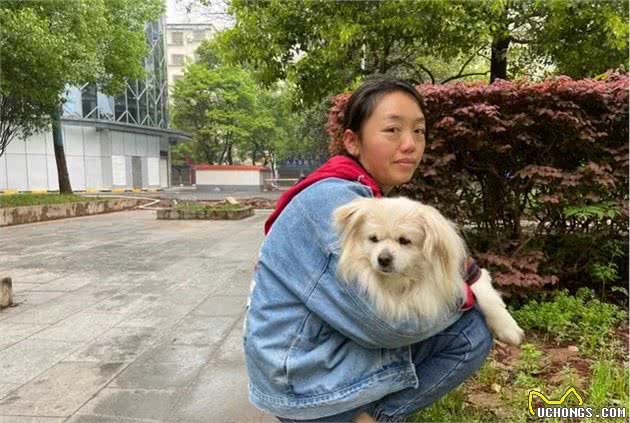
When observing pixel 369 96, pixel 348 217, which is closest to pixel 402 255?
pixel 348 217

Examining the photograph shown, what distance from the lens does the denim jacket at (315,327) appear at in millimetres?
1483

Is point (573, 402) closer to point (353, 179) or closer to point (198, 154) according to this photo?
point (353, 179)

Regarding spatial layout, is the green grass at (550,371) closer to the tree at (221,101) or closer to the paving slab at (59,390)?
the paving slab at (59,390)

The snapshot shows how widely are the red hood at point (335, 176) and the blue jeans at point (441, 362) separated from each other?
524mm

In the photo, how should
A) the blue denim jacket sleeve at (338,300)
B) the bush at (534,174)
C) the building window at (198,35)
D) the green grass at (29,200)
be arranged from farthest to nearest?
the building window at (198,35), the green grass at (29,200), the bush at (534,174), the blue denim jacket sleeve at (338,300)

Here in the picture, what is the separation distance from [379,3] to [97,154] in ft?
96.5

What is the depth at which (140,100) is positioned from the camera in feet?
118

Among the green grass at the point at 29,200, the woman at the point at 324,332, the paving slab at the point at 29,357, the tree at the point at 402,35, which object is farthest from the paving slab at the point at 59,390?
the green grass at the point at 29,200

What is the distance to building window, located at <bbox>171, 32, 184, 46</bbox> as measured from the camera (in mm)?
59844

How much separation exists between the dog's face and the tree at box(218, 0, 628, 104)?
5.07 meters

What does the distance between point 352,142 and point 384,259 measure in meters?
0.49

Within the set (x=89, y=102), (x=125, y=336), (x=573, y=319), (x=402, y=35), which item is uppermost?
(x=89, y=102)

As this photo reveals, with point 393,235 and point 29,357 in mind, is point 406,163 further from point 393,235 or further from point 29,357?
point 29,357

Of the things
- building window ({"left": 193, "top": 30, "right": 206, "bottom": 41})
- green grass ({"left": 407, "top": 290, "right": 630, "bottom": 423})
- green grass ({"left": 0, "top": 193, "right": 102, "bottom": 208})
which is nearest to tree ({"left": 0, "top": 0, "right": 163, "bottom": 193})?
green grass ({"left": 0, "top": 193, "right": 102, "bottom": 208})
